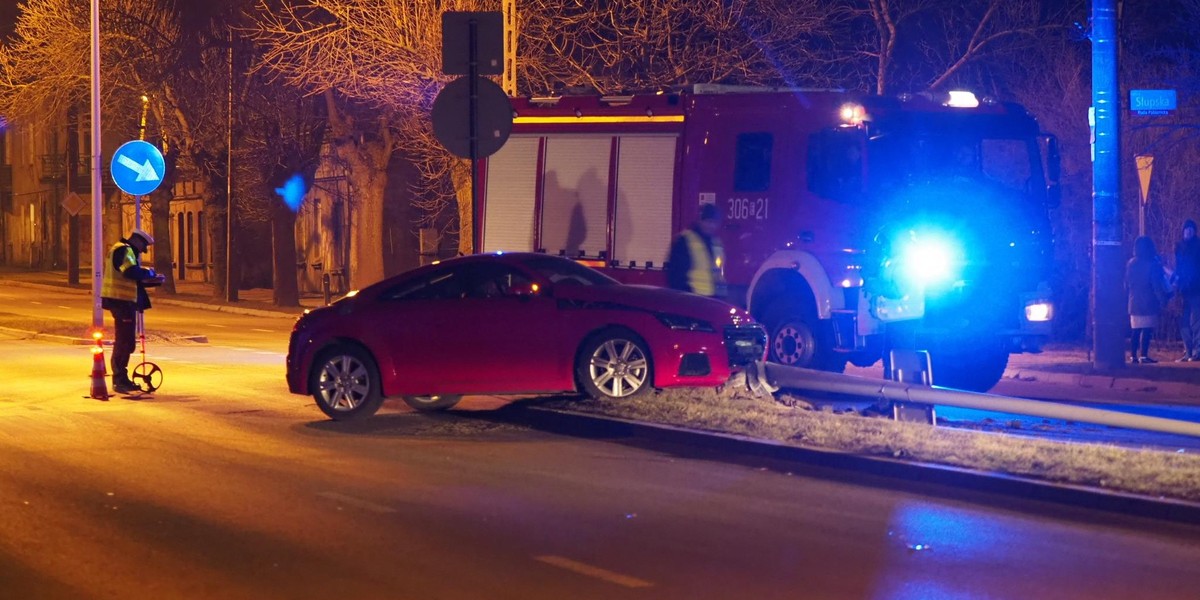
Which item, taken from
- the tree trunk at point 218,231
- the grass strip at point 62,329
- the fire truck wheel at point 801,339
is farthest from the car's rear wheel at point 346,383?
the tree trunk at point 218,231

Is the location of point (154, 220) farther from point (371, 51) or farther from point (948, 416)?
point (948, 416)

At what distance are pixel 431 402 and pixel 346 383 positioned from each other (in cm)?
101

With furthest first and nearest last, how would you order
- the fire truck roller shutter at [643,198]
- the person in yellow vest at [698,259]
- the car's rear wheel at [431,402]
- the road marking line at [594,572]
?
1. the fire truck roller shutter at [643,198]
2. the person in yellow vest at [698,259]
3. the car's rear wheel at [431,402]
4. the road marking line at [594,572]

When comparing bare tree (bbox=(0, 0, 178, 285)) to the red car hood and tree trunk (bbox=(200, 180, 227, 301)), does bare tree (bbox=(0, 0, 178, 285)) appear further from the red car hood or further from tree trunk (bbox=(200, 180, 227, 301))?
the red car hood

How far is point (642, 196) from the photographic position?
17.7m

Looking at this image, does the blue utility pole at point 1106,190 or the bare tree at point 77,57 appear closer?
the blue utility pole at point 1106,190

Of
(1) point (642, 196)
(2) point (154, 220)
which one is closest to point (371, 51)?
(1) point (642, 196)

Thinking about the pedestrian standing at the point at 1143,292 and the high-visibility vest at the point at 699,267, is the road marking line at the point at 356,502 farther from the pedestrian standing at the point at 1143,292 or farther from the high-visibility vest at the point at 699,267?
the pedestrian standing at the point at 1143,292

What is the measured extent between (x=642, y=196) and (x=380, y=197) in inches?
680

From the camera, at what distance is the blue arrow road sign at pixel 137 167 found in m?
22.2

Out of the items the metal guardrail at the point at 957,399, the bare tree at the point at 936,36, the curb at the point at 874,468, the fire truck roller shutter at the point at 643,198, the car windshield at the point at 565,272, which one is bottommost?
the curb at the point at 874,468

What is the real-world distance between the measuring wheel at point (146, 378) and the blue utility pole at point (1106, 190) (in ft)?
35.2

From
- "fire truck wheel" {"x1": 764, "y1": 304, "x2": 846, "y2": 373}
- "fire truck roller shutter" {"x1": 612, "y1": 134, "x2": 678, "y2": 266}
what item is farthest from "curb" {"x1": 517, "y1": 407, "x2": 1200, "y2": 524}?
"fire truck roller shutter" {"x1": 612, "y1": 134, "x2": 678, "y2": 266}

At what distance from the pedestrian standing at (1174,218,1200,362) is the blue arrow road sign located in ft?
45.9
